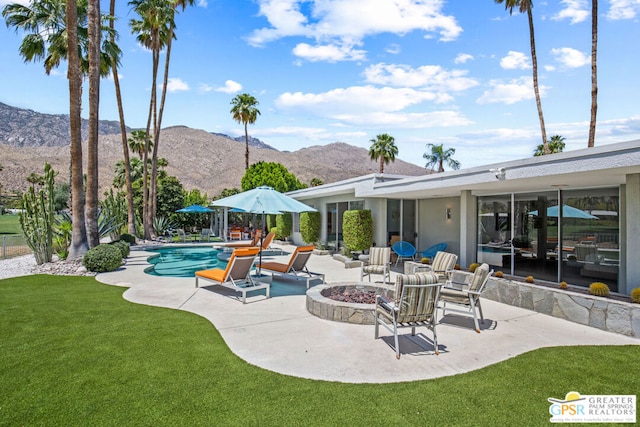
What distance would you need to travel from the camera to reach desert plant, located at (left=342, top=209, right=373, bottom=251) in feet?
47.3

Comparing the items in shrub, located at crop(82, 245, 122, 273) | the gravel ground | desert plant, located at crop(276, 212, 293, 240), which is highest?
desert plant, located at crop(276, 212, 293, 240)

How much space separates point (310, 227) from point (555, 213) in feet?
38.7

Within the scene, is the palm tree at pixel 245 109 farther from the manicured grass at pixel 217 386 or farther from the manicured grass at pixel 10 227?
the manicured grass at pixel 217 386

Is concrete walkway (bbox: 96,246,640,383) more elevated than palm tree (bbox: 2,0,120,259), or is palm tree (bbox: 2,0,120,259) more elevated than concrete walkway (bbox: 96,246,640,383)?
palm tree (bbox: 2,0,120,259)

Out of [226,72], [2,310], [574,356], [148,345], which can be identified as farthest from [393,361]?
[226,72]

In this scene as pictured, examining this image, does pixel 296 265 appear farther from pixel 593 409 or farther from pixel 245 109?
pixel 245 109

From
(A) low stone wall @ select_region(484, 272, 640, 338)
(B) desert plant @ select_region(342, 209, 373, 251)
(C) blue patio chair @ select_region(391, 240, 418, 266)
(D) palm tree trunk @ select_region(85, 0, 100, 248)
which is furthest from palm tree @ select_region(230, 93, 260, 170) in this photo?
(A) low stone wall @ select_region(484, 272, 640, 338)

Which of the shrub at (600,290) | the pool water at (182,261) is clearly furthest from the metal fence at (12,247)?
the shrub at (600,290)

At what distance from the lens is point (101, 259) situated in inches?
449

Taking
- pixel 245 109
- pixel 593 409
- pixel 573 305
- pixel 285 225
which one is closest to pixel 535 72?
pixel 285 225

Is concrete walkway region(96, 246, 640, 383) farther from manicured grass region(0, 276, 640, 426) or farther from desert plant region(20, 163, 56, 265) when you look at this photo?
desert plant region(20, 163, 56, 265)

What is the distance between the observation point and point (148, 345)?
5102 millimetres

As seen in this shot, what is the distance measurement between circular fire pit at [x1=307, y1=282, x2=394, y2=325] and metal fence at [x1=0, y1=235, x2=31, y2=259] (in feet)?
44.9

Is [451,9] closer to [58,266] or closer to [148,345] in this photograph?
[148,345]
